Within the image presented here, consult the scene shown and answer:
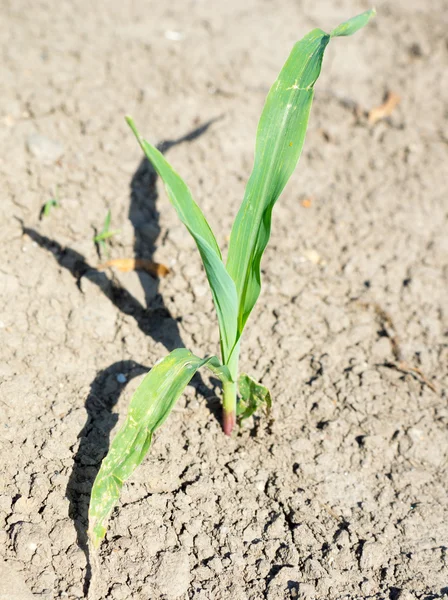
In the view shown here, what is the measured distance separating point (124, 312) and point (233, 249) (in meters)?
0.62

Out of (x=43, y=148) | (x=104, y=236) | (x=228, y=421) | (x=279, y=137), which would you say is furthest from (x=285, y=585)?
(x=43, y=148)

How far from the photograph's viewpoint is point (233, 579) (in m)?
1.61

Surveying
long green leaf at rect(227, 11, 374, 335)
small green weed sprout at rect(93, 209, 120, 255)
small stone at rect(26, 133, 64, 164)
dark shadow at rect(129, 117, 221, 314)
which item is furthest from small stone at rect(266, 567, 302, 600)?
small stone at rect(26, 133, 64, 164)

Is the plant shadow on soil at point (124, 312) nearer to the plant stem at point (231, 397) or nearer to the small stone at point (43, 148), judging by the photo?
the plant stem at point (231, 397)

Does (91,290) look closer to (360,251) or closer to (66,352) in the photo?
(66,352)

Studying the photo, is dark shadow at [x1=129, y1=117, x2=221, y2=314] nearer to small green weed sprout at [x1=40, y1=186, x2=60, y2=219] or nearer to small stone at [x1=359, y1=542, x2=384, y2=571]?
small green weed sprout at [x1=40, y1=186, x2=60, y2=219]

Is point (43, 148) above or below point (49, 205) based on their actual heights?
above

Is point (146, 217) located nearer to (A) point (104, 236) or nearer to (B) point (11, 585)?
(A) point (104, 236)

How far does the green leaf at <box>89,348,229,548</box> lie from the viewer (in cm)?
141

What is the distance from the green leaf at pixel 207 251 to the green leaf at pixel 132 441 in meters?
0.22

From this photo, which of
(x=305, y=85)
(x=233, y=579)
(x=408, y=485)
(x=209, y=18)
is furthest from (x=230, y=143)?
(x=233, y=579)

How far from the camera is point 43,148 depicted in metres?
2.53

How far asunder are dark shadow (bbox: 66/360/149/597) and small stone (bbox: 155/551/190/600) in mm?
169

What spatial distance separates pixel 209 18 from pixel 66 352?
2103mm
